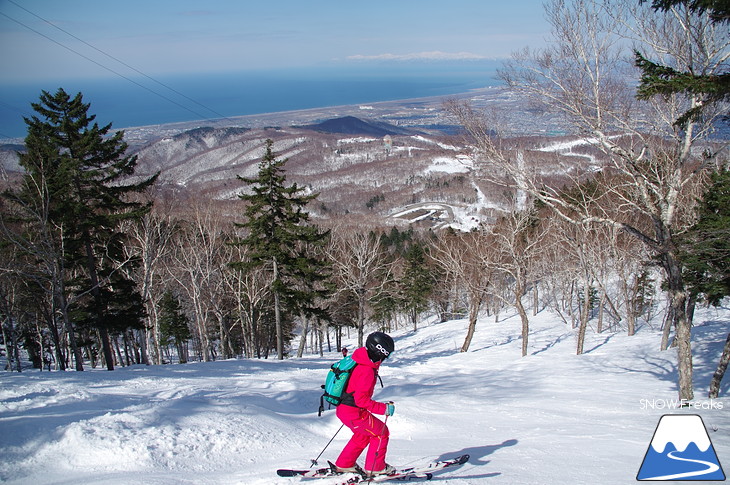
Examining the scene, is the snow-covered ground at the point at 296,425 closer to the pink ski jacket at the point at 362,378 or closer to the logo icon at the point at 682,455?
the logo icon at the point at 682,455

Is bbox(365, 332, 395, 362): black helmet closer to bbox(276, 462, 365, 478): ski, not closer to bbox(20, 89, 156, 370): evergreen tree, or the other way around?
bbox(276, 462, 365, 478): ski

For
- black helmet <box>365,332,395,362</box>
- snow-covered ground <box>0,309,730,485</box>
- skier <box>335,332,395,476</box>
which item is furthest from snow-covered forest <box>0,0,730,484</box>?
black helmet <box>365,332,395,362</box>

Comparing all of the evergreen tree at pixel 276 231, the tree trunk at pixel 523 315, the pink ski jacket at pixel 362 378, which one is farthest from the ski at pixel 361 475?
the evergreen tree at pixel 276 231

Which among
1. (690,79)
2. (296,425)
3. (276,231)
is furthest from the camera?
(276,231)

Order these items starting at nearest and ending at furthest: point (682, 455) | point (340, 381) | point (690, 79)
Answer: point (340, 381), point (682, 455), point (690, 79)

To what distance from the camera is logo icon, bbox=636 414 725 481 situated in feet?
15.6

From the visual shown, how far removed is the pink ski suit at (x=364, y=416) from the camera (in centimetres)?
427

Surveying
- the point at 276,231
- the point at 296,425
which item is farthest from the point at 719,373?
the point at 276,231

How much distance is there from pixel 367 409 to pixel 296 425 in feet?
10.0

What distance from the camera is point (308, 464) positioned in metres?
5.18

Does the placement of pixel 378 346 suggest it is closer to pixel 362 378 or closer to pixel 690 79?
pixel 362 378

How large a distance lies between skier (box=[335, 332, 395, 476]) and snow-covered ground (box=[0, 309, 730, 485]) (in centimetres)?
51

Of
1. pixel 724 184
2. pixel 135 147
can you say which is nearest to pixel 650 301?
pixel 724 184

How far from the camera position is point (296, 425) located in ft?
22.7
